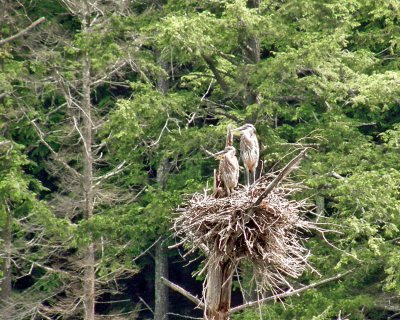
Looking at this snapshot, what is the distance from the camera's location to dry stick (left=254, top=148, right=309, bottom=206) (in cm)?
876

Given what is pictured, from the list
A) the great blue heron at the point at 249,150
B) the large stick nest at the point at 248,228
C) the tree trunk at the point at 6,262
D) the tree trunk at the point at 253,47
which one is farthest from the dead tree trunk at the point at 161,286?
the large stick nest at the point at 248,228

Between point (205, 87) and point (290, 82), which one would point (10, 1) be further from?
point (290, 82)

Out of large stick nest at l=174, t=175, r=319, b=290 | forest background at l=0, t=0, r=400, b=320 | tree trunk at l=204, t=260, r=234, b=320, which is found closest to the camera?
large stick nest at l=174, t=175, r=319, b=290

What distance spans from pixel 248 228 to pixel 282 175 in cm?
106

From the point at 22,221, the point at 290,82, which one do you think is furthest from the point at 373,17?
the point at 22,221

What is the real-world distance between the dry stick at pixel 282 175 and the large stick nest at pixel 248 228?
0.23 m

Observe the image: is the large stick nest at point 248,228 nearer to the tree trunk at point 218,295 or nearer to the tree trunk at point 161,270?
the tree trunk at point 218,295

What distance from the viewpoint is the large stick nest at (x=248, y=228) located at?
9.86m

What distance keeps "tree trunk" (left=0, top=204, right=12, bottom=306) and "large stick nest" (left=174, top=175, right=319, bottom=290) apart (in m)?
12.0

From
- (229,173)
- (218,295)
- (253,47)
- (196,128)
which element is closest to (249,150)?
(229,173)

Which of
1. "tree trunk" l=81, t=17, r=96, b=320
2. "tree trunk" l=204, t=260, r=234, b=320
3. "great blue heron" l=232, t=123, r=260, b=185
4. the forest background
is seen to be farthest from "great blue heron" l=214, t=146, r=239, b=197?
"tree trunk" l=81, t=17, r=96, b=320

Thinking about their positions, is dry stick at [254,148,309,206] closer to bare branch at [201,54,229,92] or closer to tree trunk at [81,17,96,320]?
bare branch at [201,54,229,92]

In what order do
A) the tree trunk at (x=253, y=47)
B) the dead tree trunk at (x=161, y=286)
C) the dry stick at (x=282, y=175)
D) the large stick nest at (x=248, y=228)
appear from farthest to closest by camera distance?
the dead tree trunk at (x=161, y=286) → the tree trunk at (x=253, y=47) → the large stick nest at (x=248, y=228) → the dry stick at (x=282, y=175)

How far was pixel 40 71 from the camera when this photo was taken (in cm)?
2269
